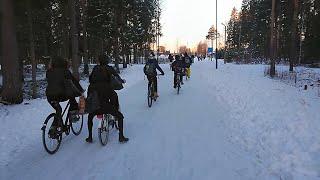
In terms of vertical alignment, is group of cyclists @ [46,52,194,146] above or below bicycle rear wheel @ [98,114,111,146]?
above

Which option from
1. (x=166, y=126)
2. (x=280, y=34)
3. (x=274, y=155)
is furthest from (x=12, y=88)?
(x=280, y=34)

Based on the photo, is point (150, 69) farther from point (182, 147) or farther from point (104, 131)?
point (182, 147)

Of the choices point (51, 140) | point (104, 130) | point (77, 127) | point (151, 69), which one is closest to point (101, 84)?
point (104, 130)

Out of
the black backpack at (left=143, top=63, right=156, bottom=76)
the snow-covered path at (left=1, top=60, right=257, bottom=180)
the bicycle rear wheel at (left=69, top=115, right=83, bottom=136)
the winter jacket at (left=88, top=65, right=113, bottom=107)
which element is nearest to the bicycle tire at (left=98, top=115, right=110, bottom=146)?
the snow-covered path at (left=1, top=60, right=257, bottom=180)

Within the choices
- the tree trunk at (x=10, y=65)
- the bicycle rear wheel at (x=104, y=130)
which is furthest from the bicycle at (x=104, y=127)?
the tree trunk at (x=10, y=65)

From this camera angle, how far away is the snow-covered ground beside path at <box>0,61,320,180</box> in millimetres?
6848

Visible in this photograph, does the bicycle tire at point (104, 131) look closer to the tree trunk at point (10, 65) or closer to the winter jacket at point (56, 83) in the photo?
the winter jacket at point (56, 83)

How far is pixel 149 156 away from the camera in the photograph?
7797 millimetres

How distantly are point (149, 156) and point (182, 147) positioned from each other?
3.38 ft

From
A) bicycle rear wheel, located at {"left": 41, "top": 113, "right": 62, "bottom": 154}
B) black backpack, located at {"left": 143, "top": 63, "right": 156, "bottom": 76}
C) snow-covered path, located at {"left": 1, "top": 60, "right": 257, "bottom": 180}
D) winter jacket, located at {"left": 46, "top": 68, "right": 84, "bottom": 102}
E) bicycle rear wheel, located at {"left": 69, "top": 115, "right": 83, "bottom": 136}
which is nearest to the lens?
snow-covered path, located at {"left": 1, "top": 60, "right": 257, "bottom": 180}

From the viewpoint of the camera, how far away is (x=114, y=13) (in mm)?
41750

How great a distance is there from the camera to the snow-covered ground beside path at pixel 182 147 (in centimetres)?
685

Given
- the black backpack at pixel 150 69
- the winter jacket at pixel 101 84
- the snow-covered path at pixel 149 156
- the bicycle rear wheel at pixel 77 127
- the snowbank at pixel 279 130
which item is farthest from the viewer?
the black backpack at pixel 150 69

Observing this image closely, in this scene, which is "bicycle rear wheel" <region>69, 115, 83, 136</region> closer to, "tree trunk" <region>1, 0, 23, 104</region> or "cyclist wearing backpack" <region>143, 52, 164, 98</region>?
"cyclist wearing backpack" <region>143, 52, 164, 98</region>
